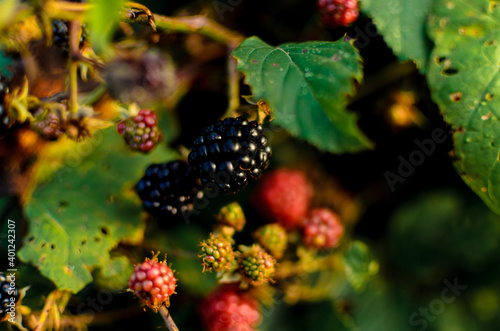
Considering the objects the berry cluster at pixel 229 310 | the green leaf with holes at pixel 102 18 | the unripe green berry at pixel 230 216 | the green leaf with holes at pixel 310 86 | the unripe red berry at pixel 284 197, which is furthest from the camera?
the unripe red berry at pixel 284 197

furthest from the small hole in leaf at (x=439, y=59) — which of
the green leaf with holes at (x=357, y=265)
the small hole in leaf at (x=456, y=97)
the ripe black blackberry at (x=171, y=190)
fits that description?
the ripe black blackberry at (x=171, y=190)

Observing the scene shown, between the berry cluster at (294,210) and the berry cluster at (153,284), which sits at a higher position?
the berry cluster at (153,284)

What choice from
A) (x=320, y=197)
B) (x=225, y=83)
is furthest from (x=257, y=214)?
(x=225, y=83)

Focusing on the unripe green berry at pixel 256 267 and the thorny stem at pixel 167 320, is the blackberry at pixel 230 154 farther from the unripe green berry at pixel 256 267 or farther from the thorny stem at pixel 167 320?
the thorny stem at pixel 167 320

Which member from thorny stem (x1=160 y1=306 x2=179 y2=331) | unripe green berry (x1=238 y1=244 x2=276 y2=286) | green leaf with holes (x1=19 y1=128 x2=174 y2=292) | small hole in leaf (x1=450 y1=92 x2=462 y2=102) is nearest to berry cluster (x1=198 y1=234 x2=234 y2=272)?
unripe green berry (x1=238 y1=244 x2=276 y2=286)

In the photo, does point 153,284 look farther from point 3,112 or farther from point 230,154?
point 3,112

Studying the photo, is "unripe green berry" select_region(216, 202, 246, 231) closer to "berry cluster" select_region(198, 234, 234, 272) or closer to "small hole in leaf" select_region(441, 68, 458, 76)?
"berry cluster" select_region(198, 234, 234, 272)
